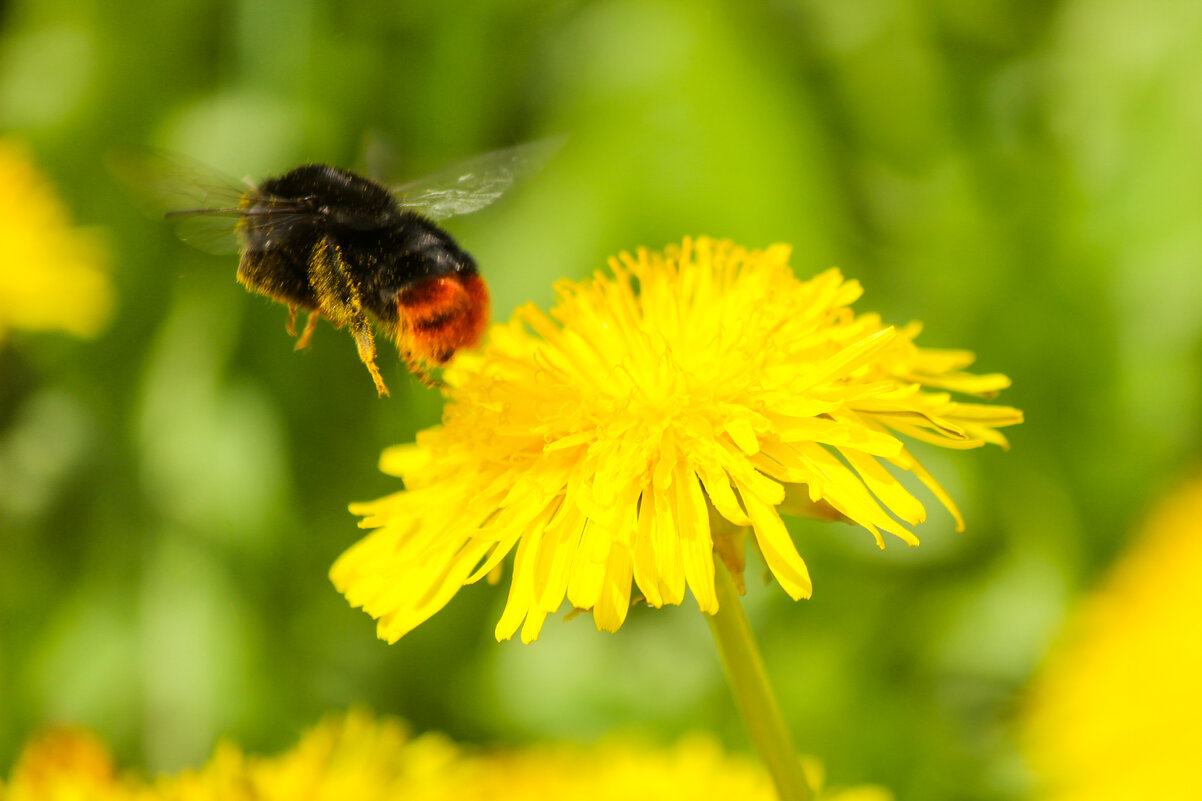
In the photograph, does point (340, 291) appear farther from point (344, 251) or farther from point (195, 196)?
point (195, 196)

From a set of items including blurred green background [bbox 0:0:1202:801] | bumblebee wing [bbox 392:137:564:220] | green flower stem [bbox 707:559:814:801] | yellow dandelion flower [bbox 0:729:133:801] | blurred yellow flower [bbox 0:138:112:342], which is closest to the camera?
green flower stem [bbox 707:559:814:801]

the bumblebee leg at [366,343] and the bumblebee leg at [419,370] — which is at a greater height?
the bumblebee leg at [366,343]

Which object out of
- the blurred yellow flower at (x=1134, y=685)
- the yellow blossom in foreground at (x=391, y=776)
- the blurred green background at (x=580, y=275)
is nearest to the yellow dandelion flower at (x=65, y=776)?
the yellow blossom in foreground at (x=391, y=776)

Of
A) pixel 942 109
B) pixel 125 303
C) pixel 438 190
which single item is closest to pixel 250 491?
pixel 125 303

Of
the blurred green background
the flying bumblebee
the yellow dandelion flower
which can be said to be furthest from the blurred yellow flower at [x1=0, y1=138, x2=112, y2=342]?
the yellow dandelion flower

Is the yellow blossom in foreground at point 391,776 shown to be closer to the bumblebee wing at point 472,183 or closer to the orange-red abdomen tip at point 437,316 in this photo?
the orange-red abdomen tip at point 437,316

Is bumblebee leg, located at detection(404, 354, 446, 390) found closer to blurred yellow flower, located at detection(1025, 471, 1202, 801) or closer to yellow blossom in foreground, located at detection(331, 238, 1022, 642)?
yellow blossom in foreground, located at detection(331, 238, 1022, 642)
